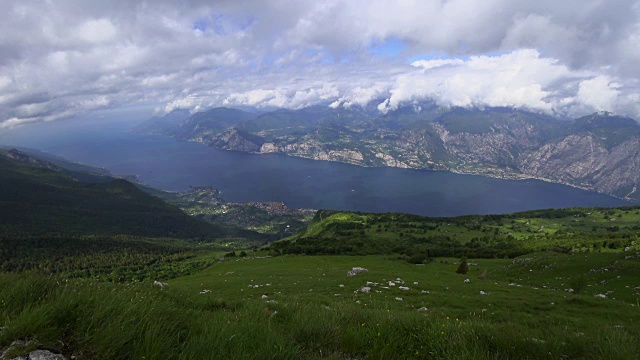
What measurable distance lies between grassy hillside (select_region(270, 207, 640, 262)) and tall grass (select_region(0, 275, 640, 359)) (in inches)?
2727

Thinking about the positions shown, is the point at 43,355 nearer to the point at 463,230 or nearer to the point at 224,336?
the point at 224,336

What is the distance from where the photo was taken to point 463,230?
447ft

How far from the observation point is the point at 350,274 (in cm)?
3472

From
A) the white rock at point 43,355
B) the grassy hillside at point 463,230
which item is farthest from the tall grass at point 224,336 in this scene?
the grassy hillside at point 463,230

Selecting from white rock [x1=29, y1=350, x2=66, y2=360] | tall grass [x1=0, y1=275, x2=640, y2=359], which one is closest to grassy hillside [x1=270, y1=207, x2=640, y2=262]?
tall grass [x1=0, y1=275, x2=640, y2=359]

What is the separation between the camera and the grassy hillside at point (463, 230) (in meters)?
92.1

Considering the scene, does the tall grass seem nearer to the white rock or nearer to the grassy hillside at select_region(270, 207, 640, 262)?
the white rock

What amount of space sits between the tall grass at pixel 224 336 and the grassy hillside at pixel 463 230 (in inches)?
2727

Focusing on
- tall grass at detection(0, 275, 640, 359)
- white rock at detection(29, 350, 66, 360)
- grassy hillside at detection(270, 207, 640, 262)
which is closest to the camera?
white rock at detection(29, 350, 66, 360)

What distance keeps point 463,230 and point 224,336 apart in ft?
490

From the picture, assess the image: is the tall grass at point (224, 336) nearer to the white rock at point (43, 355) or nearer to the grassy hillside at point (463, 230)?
the white rock at point (43, 355)

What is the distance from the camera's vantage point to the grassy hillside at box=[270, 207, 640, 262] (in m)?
92.1

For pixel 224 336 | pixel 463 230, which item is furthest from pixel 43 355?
pixel 463 230

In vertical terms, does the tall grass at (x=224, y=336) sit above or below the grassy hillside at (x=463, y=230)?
above
